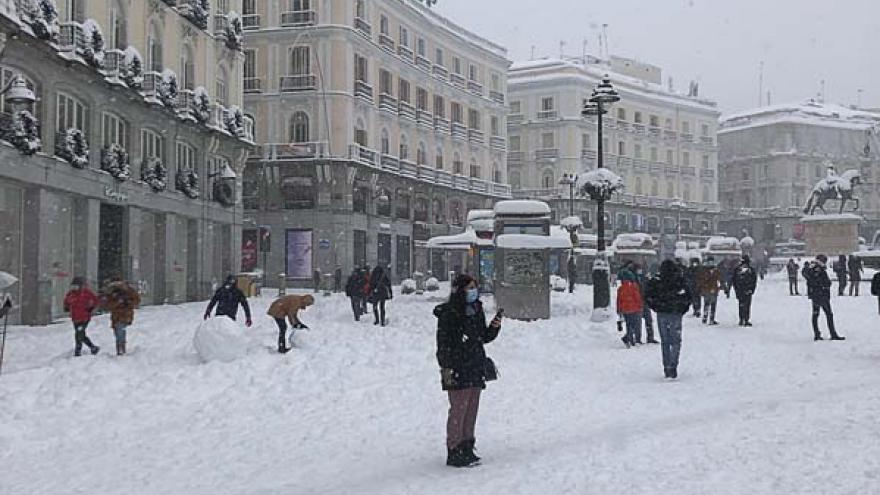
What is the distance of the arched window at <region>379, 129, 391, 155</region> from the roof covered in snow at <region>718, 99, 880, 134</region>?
174ft

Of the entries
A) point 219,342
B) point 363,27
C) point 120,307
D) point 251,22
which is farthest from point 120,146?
point 363,27

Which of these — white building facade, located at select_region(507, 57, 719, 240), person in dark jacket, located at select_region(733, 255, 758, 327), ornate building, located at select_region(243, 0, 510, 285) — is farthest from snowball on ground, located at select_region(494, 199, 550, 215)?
white building facade, located at select_region(507, 57, 719, 240)

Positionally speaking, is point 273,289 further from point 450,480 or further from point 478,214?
point 450,480

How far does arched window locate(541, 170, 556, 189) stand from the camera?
73.6 metres

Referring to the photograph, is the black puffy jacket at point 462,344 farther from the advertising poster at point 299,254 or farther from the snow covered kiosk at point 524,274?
the advertising poster at point 299,254

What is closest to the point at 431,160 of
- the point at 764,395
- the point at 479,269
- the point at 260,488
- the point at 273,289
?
the point at 273,289

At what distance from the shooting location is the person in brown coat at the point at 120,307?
14.5 metres

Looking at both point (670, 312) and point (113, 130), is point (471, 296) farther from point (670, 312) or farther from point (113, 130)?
point (113, 130)

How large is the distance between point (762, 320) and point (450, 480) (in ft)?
54.0

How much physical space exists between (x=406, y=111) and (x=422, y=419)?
1690 inches

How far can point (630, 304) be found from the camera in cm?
1605

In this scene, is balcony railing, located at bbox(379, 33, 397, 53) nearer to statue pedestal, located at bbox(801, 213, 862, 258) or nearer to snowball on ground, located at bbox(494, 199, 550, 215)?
statue pedestal, located at bbox(801, 213, 862, 258)

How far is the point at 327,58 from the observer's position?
45.2m

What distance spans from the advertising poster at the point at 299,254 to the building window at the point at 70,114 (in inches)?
832
